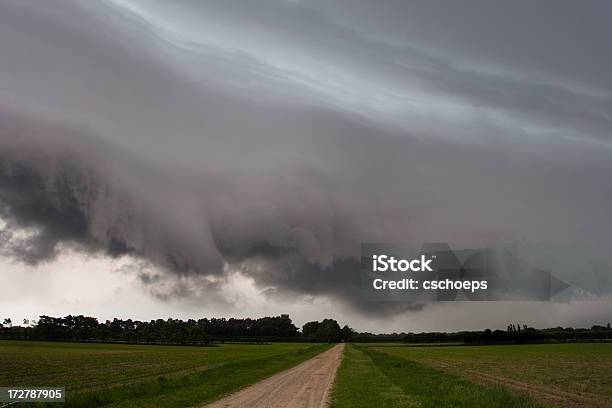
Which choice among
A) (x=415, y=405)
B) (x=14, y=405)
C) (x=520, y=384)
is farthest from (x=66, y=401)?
(x=520, y=384)

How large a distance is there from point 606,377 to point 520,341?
483 feet

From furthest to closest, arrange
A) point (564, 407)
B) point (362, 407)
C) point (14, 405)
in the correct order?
1. point (564, 407)
2. point (14, 405)
3. point (362, 407)

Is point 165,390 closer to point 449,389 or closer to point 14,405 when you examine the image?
point 14,405

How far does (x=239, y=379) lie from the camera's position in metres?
43.4

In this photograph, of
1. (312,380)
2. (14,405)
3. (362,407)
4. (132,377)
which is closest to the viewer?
(362,407)

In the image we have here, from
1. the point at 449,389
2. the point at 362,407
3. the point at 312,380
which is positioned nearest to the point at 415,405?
Answer: the point at 362,407

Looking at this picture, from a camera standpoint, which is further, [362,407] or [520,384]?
[520,384]

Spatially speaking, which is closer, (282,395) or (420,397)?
(420,397)

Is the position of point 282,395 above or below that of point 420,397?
below

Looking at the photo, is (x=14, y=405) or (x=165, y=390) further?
(x=165, y=390)

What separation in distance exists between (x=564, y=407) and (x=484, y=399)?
5.49 metres

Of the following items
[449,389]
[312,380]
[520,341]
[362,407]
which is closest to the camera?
[362,407]

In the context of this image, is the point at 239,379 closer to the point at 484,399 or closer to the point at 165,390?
the point at 165,390

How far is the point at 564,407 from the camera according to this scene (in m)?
30.6
